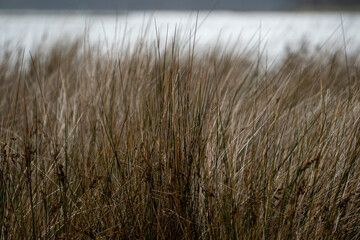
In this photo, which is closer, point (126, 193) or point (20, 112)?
point (126, 193)

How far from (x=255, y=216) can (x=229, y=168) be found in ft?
0.73

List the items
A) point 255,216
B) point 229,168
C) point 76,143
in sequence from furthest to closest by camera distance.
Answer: point 76,143, point 229,168, point 255,216

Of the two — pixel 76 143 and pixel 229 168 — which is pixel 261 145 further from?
pixel 76 143

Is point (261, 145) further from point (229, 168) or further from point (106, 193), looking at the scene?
point (106, 193)

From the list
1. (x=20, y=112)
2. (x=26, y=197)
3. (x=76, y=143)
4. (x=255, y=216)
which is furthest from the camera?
(x=20, y=112)

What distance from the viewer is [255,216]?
114cm

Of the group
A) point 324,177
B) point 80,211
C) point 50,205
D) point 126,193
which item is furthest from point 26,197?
point 324,177

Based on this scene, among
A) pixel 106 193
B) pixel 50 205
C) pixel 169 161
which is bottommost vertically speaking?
pixel 50 205

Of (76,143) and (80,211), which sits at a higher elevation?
(76,143)

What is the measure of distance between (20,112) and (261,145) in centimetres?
146

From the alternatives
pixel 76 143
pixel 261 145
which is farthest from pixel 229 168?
pixel 76 143

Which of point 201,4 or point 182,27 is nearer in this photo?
point 201,4

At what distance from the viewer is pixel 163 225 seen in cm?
137

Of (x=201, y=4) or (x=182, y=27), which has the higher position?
(x=201, y=4)
